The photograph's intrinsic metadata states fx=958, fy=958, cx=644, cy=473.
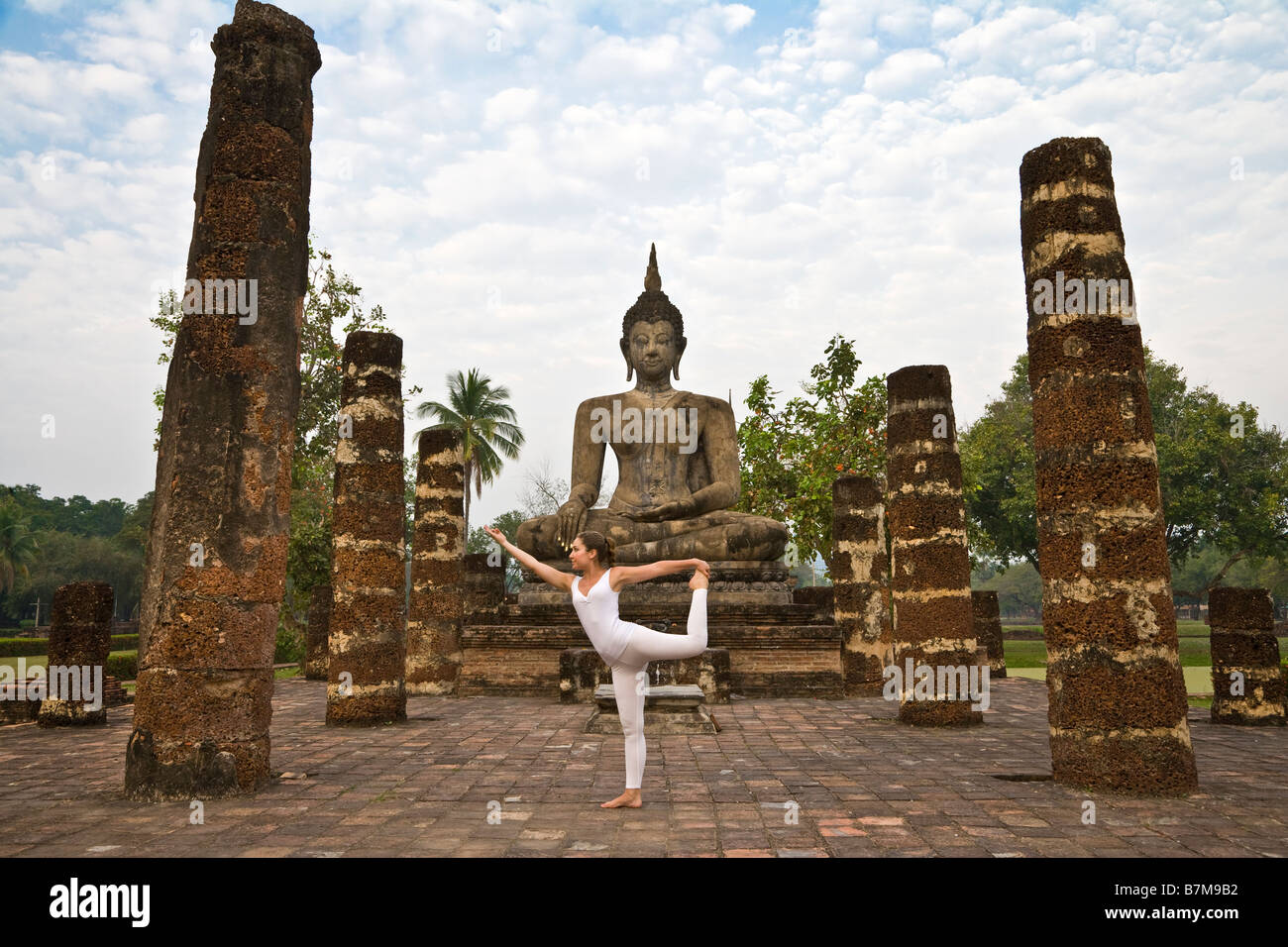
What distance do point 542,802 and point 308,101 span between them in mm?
5346

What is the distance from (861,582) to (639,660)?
32.7 ft

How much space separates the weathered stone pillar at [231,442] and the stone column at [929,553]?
21.4 ft

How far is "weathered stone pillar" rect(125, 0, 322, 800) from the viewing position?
6.12 meters

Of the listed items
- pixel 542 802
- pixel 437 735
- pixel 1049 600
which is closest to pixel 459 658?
pixel 437 735

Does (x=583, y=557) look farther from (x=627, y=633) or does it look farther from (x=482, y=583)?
(x=482, y=583)

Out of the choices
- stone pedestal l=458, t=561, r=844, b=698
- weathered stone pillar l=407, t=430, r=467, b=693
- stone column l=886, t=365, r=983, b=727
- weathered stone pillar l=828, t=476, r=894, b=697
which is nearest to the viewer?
stone column l=886, t=365, r=983, b=727

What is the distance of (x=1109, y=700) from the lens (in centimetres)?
627

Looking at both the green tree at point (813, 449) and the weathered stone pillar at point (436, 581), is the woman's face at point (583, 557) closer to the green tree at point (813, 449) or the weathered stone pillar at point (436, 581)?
the weathered stone pillar at point (436, 581)

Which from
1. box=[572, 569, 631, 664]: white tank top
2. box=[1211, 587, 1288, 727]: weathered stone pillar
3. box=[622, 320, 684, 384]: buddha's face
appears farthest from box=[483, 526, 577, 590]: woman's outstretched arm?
box=[622, 320, 684, 384]: buddha's face

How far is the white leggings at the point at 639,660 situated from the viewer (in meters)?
5.34

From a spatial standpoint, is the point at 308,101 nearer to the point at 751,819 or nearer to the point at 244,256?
the point at 244,256

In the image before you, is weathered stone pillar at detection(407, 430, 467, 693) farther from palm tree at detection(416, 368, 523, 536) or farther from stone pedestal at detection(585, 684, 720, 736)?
palm tree at detection(416, 368, 523, 536)

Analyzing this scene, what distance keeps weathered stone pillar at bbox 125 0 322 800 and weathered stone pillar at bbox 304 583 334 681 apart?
1016cm

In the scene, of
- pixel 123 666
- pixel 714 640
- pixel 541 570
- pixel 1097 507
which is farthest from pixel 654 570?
pixel 123 666
